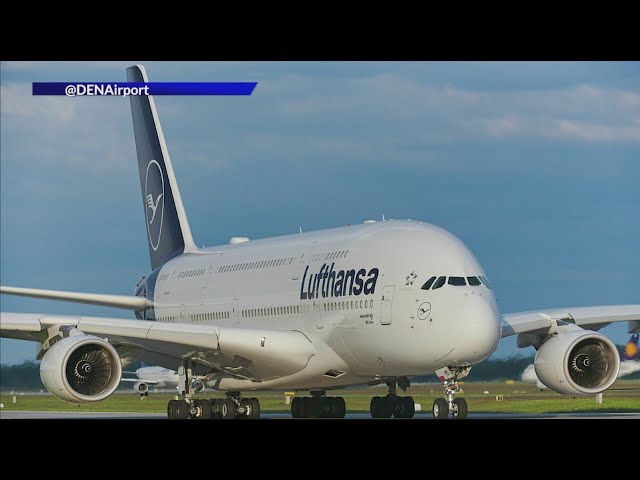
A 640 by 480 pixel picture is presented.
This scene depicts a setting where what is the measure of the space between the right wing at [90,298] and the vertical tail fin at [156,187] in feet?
7.32

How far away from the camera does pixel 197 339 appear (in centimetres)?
3347

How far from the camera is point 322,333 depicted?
3303 centimetres

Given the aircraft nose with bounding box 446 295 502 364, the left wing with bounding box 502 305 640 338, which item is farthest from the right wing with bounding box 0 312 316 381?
the aircraft nose with bounding box 446 295 502 364

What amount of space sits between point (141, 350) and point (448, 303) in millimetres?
9599

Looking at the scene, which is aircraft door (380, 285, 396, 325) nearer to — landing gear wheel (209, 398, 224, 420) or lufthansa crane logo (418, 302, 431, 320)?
lufthansa crane logo (418, 302, 431, 320)

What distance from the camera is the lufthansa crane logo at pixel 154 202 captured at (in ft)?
154

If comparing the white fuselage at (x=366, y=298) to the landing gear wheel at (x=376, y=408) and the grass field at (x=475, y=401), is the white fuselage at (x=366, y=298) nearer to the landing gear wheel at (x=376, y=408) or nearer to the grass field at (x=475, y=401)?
the landing gear wheel at (x=376, y=408)

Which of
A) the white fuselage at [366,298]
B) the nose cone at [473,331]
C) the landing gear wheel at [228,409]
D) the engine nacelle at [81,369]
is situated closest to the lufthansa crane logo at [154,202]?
the white fuselage at [366,298]

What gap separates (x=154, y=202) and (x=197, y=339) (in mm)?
14615

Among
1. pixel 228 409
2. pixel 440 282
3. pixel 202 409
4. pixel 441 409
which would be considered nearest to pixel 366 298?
pixel 440 282
